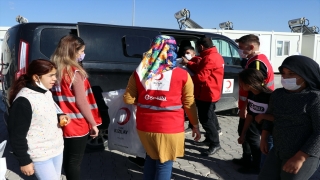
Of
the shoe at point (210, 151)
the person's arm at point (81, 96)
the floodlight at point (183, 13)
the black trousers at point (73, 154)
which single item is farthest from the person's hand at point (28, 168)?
the floodlight at point (183, 13)

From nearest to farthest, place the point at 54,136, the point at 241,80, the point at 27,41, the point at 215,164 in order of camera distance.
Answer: the point at 54,136 → the point at 241,80 → the point at 27,41 → the point at 215,164

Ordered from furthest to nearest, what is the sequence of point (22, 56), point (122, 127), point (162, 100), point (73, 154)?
point (22, 56)
point (122, 127)
point (73, 154)
point (162, 100)

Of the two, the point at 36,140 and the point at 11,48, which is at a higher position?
the point at 11,48

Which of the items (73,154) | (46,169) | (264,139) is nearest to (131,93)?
(73,154)

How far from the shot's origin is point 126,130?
3.26 meters

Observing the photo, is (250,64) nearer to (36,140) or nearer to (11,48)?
(36,140)

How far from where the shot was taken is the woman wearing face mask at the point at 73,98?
7.58 feet

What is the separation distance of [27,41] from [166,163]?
253cm

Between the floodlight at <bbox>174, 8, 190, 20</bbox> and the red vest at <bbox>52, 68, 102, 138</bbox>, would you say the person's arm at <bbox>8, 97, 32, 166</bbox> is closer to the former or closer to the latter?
the red vest at <bbox>52, 68, 102, 138</bbox>

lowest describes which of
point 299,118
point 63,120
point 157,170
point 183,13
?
point 157,170

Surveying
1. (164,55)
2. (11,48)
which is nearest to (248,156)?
(164,55)

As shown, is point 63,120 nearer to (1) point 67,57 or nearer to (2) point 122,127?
(1) point 67,57

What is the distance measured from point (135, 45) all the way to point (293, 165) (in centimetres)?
301

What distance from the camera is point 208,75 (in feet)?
12.9
